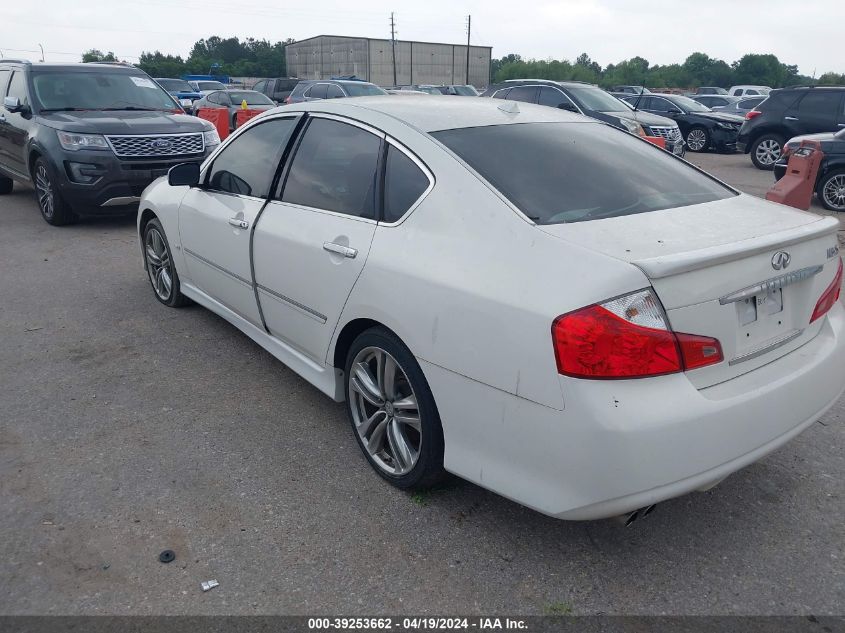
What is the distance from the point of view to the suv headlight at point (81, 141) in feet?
25.9

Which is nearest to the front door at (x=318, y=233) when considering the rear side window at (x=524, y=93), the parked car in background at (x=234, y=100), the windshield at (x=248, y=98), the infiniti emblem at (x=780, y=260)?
the infiniti emblem at (x=780, y=260)

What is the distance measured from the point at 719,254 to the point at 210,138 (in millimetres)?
7890

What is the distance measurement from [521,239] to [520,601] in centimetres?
128

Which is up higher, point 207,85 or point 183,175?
point 183,175

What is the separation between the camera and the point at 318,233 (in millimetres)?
3309

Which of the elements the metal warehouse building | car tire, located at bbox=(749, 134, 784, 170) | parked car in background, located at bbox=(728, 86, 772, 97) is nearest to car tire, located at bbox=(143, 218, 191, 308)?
car tire, located at bbox=(749, 134, 784, 170)

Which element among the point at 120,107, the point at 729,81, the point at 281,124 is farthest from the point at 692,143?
the point at 729,81

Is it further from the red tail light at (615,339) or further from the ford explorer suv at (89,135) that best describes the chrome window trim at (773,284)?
the ford explorer suv at (89,135)

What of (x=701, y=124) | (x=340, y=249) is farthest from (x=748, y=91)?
(x=340, y=249)

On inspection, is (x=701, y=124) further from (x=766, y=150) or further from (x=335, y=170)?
(x=335, y=170)

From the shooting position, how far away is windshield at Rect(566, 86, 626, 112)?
13652 mm

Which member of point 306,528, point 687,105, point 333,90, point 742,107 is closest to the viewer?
point 306,528

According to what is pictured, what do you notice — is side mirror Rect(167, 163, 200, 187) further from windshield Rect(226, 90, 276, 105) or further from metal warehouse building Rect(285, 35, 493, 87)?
metal warehouse building Rect(285, 35, 493, 87)

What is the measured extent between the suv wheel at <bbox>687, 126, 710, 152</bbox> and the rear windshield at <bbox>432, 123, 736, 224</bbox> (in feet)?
52.6
